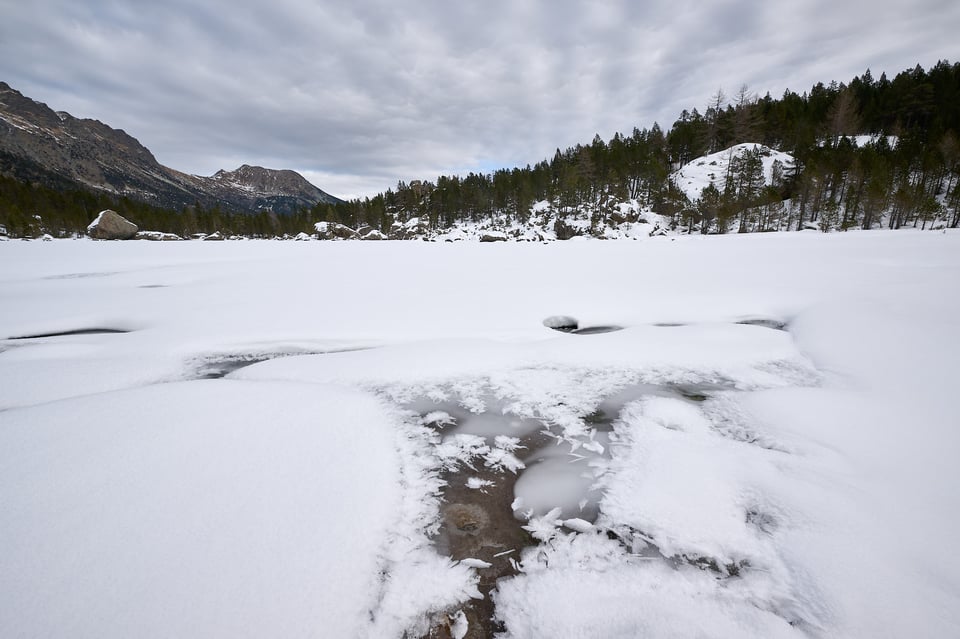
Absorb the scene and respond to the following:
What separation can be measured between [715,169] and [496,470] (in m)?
60.0

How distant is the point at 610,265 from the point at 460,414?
833cm

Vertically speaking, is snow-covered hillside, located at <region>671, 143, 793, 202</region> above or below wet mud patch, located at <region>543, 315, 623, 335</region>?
above

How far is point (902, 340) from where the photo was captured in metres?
3.80

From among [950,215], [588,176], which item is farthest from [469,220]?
[950,215]

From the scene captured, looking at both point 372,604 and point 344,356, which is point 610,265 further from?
point 372,604

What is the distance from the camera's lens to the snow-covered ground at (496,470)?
1.44 metres

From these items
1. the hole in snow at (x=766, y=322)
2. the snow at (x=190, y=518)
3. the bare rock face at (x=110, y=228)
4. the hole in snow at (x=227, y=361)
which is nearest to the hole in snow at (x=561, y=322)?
the hole in snow at (x=766, y=322)

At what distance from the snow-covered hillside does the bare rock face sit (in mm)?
56161

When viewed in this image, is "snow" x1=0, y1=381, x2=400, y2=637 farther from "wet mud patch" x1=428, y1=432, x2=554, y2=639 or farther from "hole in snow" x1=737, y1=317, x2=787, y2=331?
"hole in snow" x1=737, y1=317, x2=787, y2=331

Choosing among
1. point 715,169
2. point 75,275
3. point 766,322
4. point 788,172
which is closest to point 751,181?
point 788,172

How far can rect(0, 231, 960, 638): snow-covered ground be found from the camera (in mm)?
1443

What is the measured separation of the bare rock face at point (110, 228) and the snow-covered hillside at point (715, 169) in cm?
5616

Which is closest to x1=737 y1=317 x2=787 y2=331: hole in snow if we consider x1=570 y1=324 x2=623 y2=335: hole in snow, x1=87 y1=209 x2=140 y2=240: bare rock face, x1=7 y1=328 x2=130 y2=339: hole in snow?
x1=570 y1=324 x2=623 y2=335: hole in snow

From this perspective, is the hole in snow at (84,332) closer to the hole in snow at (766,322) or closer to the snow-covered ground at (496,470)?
the snow-covered ground at (496,470)
